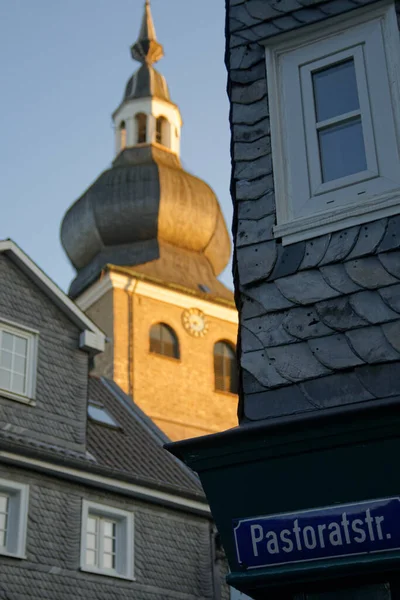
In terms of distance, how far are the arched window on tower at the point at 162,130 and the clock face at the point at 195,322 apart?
12.5 metres

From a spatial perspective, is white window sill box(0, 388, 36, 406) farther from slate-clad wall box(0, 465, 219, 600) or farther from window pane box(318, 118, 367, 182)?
window pane box(318, 118, 367, 182)

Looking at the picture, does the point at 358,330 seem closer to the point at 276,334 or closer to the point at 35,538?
the point at 276,334

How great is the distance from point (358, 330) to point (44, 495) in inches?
493

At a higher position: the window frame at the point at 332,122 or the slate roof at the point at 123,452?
the slate roof at the point at 123,452

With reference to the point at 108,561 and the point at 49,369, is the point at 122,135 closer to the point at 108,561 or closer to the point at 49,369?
the point at 49,369

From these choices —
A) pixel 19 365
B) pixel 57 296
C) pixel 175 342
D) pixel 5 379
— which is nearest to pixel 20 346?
pixel 19 365

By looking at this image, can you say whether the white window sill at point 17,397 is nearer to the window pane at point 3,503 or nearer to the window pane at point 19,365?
the window pane at point 19,365

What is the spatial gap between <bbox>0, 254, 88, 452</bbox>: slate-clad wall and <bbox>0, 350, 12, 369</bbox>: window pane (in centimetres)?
59

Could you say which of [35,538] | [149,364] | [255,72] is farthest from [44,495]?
[149,364]

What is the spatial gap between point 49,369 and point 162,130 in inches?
1528

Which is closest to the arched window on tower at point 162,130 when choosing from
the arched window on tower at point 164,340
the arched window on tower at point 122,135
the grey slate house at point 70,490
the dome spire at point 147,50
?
the arched window on tower at point 122,135

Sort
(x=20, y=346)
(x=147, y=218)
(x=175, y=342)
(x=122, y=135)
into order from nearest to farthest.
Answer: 1. (x=20, y=346)
2. (x=175, y=342)
3. (x=147, y=218)
4. (x=122, y=135)

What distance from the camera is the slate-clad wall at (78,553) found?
16.4 metres

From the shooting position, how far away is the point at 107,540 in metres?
18.1
